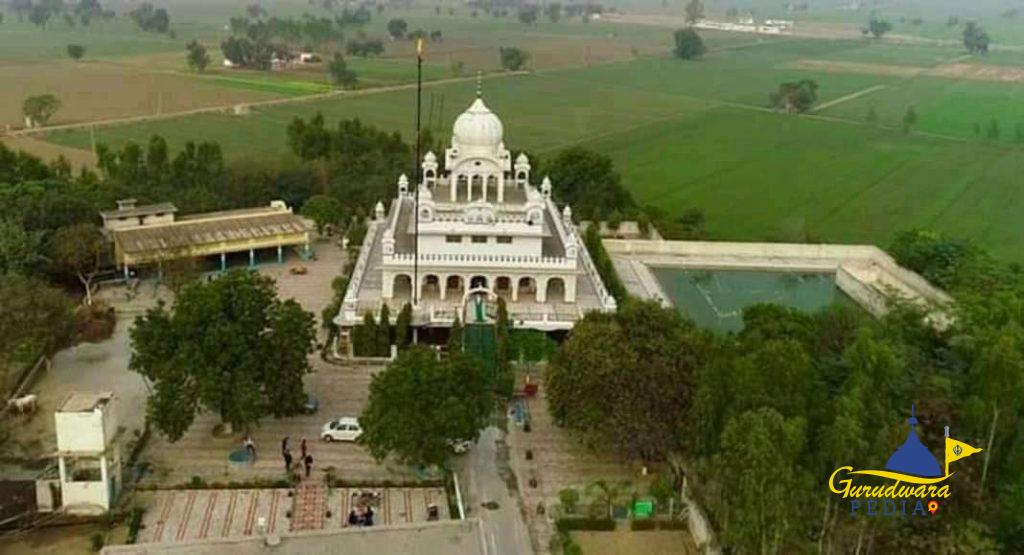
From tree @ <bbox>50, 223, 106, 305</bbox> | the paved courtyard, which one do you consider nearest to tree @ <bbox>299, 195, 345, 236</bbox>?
tree @ <bbox>50, 223, 106, 305</bbox>

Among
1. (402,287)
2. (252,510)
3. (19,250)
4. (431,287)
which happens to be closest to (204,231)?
(19,250)

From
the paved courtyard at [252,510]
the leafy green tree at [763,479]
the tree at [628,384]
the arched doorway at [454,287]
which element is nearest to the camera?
the leafy green tree at [763,479]

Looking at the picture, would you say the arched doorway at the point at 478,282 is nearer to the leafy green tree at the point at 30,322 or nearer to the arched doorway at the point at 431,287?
the arched doorway at the point at 431,287

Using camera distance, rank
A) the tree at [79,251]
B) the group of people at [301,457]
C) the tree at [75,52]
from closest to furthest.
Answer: the group of people at [301,457]
the tree at [79,251]
the tree at [75,52]

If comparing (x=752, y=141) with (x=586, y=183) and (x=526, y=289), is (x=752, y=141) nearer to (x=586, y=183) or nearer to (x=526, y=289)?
(x=586, y=183)

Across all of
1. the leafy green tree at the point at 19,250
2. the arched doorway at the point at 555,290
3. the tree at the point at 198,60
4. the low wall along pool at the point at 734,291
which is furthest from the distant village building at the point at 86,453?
the tree at the point at 198,60

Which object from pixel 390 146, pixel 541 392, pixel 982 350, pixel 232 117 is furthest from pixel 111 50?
pixel 982 350

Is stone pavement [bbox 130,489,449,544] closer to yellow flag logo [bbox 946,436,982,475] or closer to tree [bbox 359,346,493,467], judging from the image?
tree [bbox 359,346,493,467]
